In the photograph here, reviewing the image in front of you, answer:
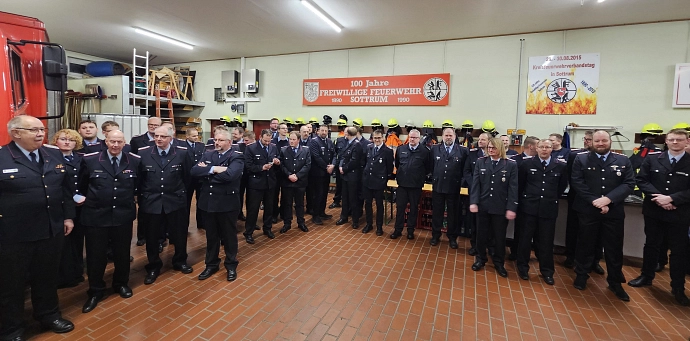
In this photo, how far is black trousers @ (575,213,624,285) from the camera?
3.65 metres

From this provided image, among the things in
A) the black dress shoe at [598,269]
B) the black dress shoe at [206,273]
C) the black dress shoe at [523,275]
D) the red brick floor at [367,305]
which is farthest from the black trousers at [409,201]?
the black dress shoe at [206,273]

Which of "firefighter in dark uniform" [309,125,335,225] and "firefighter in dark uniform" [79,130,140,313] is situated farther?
"firefighter in dark uniform" [309,125,335,225]

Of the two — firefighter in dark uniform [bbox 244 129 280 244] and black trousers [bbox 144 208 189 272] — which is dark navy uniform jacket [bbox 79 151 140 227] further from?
firefighter in dark uniform [bbox 244 129 280 244]

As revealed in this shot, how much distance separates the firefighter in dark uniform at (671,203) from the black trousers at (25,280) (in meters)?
6.00

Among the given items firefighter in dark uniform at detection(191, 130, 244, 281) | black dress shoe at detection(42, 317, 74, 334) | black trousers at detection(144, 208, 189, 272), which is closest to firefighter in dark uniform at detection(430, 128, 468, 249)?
firefighter in dark uniform at detection(191, 130, 244, 281)

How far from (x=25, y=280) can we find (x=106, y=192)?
877 millimetres

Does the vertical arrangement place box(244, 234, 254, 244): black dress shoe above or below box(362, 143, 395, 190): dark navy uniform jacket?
below

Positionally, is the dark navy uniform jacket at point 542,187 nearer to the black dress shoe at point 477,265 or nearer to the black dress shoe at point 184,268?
the black dress shoe at point 477,265

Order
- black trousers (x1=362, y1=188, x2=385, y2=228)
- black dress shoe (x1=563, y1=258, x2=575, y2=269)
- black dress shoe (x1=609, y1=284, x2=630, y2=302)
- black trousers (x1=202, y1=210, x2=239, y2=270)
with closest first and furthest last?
black dress shoe (x1=609, y1=284, x2=630, y2=302)
black trousers (x1=202, y1=210, x2=239, y2=270)
black dress shoe (x1=563, y1=258, x2=575, y2=269)
black trousers (x1=362, y1=188, x2=385, y2=228)

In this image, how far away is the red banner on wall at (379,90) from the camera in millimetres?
8906

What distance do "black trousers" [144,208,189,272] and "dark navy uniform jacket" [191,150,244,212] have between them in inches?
12.8

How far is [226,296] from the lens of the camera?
11.0 ft

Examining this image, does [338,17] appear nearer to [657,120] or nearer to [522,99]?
[522,99]

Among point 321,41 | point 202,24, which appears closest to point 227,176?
point 202,24
